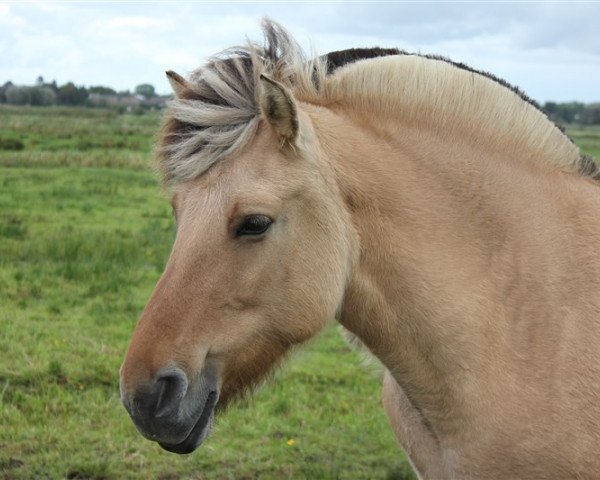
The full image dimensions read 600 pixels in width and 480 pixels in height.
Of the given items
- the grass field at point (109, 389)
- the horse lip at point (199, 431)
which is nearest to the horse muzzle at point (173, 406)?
the horse lip at point (199, 431)

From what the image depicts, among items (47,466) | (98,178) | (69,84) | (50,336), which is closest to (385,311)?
(47,466)

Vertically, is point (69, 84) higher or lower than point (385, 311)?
lower

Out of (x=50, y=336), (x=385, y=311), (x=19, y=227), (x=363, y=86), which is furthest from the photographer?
(x=19, y=227)

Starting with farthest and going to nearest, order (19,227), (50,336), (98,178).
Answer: (98,178) → (19,227) → (50,336)

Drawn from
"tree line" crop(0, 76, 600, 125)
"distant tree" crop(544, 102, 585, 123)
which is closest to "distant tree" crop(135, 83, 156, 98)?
"tree line" crop(0, 76, 600, 125)

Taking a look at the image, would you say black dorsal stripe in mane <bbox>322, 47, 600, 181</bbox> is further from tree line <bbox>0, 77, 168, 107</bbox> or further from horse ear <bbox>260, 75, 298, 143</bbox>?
tree line <bbox>0, 77, 168, 107</bbox>

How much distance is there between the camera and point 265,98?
2.74m

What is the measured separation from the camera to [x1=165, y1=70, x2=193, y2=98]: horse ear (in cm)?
303

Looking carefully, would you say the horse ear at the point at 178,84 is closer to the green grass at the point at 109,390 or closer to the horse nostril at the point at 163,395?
the green grass at the point at 109,390

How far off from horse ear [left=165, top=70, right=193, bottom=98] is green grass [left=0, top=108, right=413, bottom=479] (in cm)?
35

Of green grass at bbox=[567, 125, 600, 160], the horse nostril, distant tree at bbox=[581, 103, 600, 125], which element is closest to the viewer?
the horse nostril

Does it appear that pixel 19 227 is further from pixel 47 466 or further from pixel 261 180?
pixel 261 180

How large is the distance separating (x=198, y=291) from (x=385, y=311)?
0.72m

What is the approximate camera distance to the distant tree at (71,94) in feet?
183
